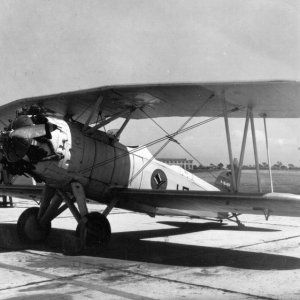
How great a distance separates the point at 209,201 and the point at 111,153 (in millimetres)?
2093

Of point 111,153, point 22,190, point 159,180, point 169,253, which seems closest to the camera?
point 169,253

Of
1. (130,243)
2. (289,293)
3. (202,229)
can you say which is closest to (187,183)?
(202,229)

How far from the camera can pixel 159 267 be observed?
6.01 m

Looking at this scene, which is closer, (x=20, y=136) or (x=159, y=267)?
(x=159, y=267)

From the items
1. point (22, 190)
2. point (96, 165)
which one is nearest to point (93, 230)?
point (96, 165)

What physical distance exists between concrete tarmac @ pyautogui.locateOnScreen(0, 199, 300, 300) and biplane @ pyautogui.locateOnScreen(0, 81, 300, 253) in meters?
0.69

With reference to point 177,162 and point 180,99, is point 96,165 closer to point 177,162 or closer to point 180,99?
point 180,99

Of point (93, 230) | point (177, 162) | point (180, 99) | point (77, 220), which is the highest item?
point (180, 99)

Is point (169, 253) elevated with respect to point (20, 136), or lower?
lower

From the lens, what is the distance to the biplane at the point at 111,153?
21.9ft

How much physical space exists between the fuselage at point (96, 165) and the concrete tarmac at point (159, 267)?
1012 millimetres

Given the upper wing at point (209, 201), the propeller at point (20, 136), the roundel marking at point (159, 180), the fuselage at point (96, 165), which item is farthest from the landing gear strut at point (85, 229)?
the roundel marking at point (159, 180)

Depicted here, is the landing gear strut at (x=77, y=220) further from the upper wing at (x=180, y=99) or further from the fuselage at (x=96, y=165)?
the upper wing at (x=180, y=99)

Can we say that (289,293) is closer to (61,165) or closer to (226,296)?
(226,296)
